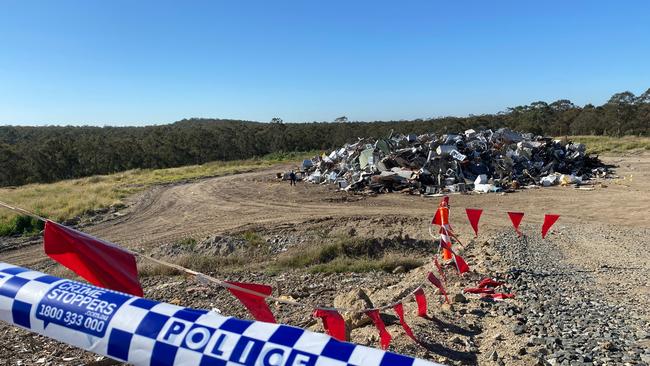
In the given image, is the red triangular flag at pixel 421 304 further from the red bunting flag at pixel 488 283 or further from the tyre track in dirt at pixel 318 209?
the tyre track in dirt at pixel 318 209

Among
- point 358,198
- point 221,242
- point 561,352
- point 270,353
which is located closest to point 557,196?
point 358,198

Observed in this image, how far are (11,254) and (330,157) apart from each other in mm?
18013

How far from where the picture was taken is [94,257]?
13.4 feet

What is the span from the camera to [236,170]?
35.8m

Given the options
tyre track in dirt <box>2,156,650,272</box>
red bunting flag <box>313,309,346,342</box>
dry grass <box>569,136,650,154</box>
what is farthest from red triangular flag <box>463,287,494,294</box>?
dry grass <box>569,136,650,154</box>

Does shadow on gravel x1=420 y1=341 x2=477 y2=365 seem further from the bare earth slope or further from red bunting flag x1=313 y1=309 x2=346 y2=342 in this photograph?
red bunting flag x1=313 y1=309 x2=346 y2=342

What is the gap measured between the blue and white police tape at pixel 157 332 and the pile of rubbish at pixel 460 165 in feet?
63.6

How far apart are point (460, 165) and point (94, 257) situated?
20525mm

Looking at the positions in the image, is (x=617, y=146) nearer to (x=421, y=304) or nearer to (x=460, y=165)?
(x=460, y=165)

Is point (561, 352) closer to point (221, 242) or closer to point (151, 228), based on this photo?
point (221, 242)

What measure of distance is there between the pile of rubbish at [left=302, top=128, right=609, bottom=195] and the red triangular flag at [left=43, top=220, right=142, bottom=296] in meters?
18.1

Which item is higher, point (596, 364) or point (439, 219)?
point (439, 219)

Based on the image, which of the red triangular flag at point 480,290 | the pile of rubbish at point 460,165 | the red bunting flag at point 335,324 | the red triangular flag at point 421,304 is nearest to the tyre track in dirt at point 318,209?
the pile of rubbish at point 460,165

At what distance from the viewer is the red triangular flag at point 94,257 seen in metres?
4.07
